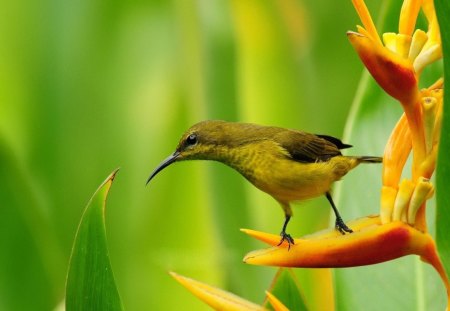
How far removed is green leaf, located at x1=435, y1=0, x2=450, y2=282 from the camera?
0.62m

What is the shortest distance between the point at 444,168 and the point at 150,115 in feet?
3.67

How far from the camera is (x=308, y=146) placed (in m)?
0.95

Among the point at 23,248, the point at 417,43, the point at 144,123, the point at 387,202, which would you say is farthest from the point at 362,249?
the point at 144,123

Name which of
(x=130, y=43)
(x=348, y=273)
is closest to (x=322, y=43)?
(x=130, y=43)

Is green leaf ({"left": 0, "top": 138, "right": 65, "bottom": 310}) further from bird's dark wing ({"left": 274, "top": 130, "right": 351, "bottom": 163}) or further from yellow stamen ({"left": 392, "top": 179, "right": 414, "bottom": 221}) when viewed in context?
yellow stamen ({"left": 392, "top": 179, "right": 414, "bottom": 221})

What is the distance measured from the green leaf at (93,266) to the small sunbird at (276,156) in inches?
6.2

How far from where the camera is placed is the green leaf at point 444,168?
62cm

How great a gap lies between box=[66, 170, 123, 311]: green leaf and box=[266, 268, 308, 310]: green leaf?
0.16m

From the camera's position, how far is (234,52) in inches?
63.4

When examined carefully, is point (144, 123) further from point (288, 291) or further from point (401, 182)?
point (401, 182)

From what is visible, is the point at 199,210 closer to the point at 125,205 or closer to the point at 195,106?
the point at 125,205

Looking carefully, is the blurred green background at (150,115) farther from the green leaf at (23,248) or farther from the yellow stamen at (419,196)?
the yellow stamen at (419,196)

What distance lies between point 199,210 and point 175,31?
805 mm

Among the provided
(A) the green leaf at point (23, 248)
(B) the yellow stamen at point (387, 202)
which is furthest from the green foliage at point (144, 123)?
(B) the yellow stamen at point (387, 202)
